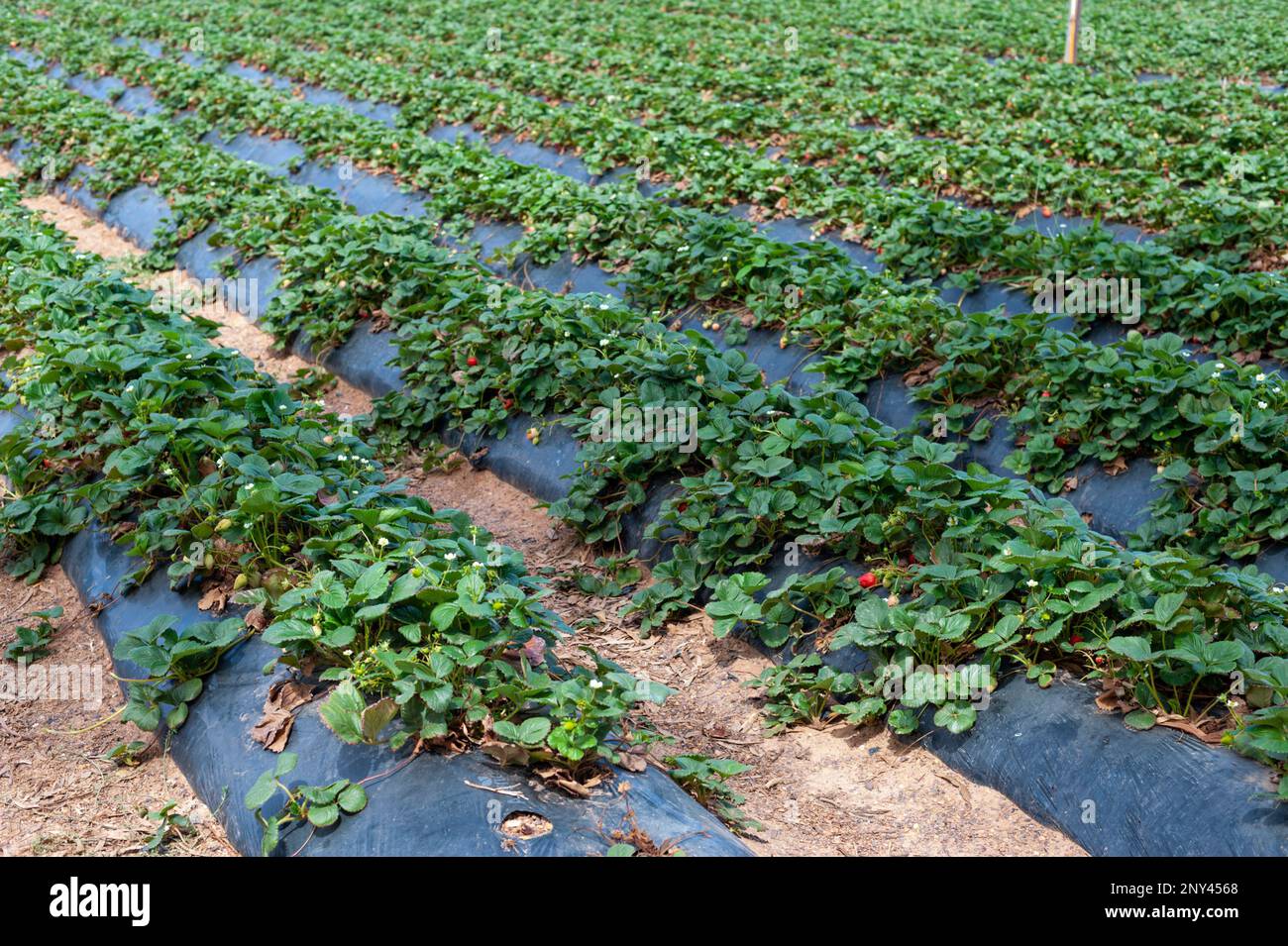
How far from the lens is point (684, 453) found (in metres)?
5.34

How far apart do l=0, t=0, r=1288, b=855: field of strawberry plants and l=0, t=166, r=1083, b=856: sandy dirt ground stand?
89mm

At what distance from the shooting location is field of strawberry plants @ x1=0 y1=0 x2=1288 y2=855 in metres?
3.44

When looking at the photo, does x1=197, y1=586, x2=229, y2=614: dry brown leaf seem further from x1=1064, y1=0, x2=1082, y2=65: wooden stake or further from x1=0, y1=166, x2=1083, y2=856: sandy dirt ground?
x1=1064, y1=0, x2=1082, y2=65: wooden stake

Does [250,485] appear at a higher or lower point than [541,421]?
higher

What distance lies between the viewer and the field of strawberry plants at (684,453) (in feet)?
11.3

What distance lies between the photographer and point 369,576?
370 centimetres

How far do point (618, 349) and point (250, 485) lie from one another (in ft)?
7.68

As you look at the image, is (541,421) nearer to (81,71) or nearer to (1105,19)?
(81,71)

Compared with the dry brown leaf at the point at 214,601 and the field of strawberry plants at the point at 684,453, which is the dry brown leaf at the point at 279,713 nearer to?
the field of strawberry plants at the point at 684,453

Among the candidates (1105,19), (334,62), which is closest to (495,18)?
(334,62)

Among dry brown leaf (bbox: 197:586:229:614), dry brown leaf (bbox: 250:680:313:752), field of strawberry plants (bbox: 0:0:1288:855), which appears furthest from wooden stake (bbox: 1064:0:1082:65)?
dry brown leaf (bbox: 250:680:313:752)

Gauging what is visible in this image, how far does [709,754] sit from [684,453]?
1.61 meters

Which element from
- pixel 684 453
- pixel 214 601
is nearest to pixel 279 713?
pixel 214 601

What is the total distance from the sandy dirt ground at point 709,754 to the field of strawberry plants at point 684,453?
89 millimetres
